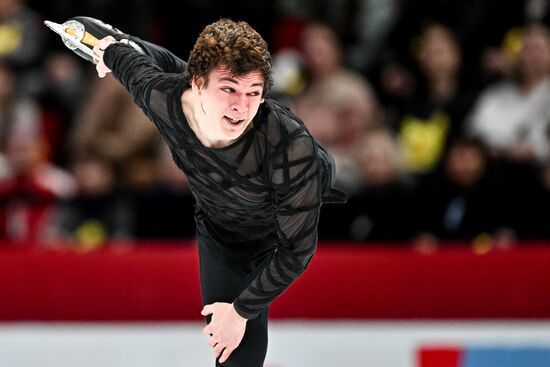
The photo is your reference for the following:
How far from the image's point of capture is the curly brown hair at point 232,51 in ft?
11.8

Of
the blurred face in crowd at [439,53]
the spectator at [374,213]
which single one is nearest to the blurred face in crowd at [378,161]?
the spectator at [374,213]

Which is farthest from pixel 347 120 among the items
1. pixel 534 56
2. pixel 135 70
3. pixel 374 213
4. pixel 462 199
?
pixel 135 70

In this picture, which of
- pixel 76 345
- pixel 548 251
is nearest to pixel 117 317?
pixel 76 345

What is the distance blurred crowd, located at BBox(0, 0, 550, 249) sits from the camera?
673cm

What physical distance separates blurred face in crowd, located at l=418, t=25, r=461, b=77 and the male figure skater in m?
3.37

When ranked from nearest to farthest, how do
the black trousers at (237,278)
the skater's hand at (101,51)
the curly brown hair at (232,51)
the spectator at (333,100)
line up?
the curly brown hair at (232,51) < the black trousers at (237,278) < the skater's hand at (101,51) < the spectator at (333,100)

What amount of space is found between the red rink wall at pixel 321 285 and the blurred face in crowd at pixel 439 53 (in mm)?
1840

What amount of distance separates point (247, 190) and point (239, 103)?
17.8 inches

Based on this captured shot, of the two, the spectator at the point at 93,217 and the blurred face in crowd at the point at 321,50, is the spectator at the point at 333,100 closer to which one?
the blurred face in crowd at the point at 321,50

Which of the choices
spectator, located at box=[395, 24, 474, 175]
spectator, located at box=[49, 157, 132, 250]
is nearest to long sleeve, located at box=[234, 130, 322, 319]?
spectator, located at box=[49, 157, 132, 250]

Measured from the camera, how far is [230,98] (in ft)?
11.8

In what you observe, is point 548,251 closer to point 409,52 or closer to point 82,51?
point 409,52

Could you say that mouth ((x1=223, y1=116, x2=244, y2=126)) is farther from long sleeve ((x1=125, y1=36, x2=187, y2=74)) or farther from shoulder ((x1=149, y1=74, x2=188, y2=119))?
long sleeve ((x1=125, y1=36, x2=187, y2=74))

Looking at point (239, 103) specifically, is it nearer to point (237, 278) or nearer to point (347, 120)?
point (237, 278)
